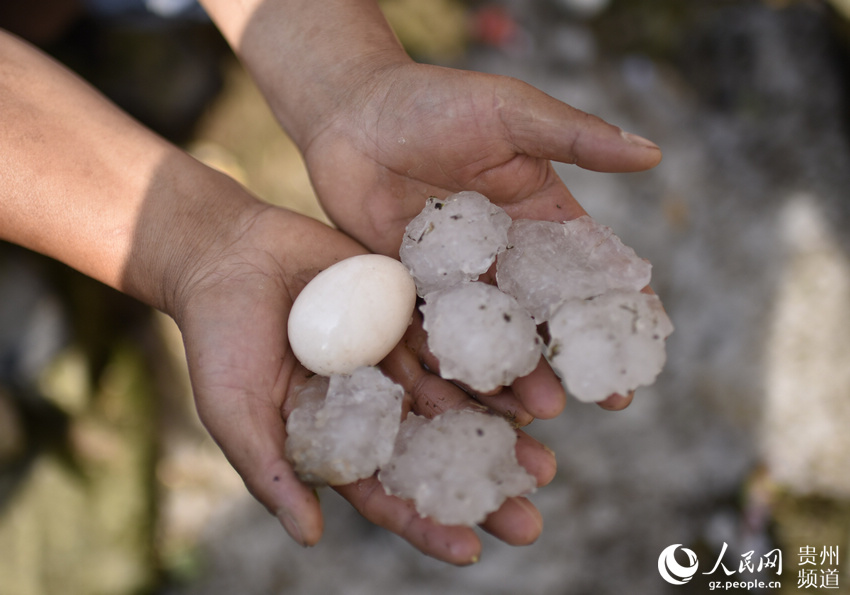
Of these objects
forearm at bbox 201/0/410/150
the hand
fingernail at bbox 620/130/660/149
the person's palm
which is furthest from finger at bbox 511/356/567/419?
forearm at bbox 201/0/410/150

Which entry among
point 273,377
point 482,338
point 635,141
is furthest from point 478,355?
point 635,141

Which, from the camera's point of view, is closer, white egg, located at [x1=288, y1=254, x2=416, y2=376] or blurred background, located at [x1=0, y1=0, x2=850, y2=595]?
white egg, located at [x1=288, y1=254, x2=416, y2=376]

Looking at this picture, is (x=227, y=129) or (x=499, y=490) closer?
(x=499, y=490)

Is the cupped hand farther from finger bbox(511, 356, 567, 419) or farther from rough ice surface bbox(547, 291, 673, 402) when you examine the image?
rough ice surface bbox(547, 291, 673, 402)

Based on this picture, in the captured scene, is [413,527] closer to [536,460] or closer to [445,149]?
[536,460]

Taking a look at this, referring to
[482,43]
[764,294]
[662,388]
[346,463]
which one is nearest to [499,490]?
[346,463]

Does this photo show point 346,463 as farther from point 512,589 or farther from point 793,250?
point 793,250
